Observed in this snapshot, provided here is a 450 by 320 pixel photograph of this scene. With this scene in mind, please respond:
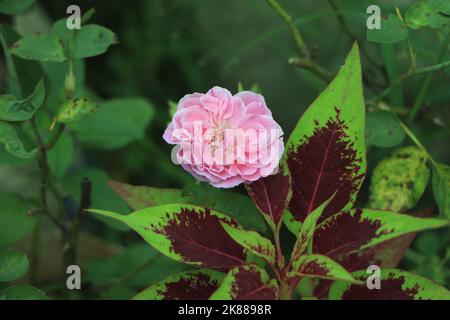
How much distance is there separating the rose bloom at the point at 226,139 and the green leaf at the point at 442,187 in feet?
0.75

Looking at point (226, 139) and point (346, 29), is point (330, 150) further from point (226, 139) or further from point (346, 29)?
point (346, 29)

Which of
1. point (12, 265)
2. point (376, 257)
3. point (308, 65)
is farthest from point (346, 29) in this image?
point (12, 265)

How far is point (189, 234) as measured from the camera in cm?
77

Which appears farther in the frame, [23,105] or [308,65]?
[308,65]

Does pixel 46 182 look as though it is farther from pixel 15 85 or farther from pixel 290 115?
pixel 290 115

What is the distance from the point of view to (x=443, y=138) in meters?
1.49

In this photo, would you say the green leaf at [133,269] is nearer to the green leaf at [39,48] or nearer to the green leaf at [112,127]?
the green leaf at [112,127]

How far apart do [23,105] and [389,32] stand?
1.42ft

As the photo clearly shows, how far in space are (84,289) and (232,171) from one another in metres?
0.56

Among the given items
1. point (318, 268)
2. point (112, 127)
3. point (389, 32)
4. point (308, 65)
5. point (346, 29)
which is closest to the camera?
point (318, 268)

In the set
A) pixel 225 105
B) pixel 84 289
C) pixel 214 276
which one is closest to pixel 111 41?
pixel 225 105

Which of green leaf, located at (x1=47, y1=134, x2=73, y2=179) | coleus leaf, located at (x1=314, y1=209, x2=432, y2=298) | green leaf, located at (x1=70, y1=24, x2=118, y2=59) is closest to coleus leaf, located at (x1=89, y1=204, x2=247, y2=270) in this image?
coleus leaf, located at (x1=314, y1=209, x2=432, y2=298)

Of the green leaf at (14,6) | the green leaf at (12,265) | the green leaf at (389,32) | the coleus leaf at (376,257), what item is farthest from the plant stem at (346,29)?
the green leaf at (12,265)

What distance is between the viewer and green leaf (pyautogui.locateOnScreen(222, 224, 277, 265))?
2.41 feet
